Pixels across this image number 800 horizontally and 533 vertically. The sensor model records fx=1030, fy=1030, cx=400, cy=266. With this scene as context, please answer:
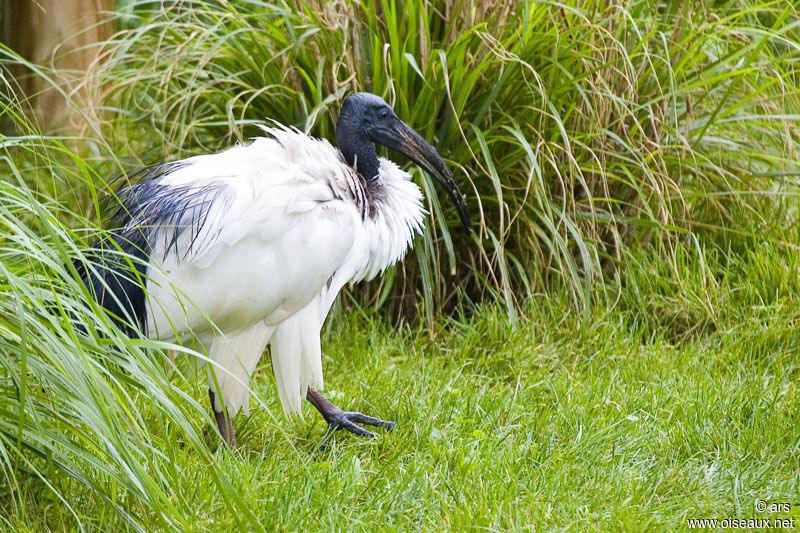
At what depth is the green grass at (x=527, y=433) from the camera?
2.84 meters

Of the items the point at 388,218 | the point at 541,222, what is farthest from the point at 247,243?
the point at 541,222

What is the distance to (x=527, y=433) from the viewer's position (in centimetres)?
358

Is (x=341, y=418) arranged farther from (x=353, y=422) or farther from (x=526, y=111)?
(x=526, y=111)

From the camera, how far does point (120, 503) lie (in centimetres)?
268

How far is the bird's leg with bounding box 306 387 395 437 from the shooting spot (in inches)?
147

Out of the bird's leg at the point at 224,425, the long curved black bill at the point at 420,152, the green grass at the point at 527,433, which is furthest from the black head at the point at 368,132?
the bird's leg at the point at 224,425

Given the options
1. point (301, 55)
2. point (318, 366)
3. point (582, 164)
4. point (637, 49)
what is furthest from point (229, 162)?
point (637, 49)

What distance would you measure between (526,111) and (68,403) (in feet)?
9.67

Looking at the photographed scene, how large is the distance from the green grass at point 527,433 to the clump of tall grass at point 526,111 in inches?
11.7

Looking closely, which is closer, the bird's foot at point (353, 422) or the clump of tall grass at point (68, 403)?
the clump of tall grass at point (68, 403)

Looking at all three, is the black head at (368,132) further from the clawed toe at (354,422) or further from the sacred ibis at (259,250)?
the clawed toe at (354,422)

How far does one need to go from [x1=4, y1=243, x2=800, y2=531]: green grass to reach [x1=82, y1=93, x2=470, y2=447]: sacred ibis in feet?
0.83

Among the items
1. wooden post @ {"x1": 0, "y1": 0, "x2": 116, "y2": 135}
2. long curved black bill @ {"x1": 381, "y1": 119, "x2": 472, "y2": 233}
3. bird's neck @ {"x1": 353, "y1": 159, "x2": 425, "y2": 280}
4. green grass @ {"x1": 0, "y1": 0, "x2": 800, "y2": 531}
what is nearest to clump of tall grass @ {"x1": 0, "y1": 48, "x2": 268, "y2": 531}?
green grass @ {"x1": 0, "y1": 0, "x2": 800, "y2": 531}

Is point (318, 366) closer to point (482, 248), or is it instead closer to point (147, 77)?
point (482, 248)
